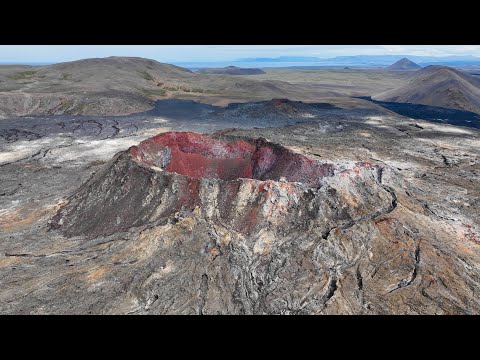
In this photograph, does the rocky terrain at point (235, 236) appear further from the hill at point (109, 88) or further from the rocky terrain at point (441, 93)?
the rocky terrain at point (441, 93)

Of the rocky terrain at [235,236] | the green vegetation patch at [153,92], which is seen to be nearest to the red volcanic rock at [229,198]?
the rocky terrain at [235,236]

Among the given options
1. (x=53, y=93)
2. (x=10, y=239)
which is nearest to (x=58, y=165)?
(x=10, y=239)

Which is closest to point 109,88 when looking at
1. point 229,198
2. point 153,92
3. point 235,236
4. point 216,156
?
point 153,92

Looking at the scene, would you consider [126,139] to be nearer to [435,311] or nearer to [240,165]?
[240,165]

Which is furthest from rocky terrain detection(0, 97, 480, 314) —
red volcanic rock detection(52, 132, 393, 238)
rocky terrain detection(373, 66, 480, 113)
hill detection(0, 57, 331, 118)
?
rocky terrain detection(373, 66, 480, 113)

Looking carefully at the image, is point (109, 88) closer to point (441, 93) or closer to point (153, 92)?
point (153, 92)
